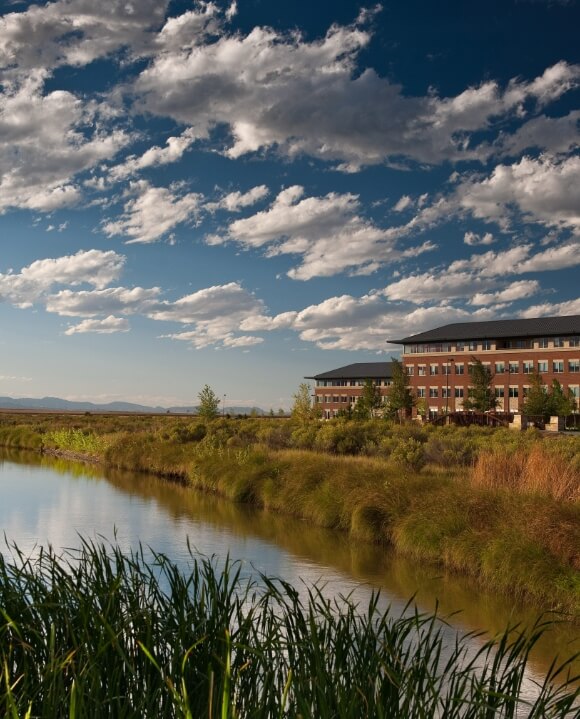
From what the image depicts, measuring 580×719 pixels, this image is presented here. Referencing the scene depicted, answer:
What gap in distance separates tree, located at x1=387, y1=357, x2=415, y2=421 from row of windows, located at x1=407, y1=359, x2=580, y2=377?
4.57 m

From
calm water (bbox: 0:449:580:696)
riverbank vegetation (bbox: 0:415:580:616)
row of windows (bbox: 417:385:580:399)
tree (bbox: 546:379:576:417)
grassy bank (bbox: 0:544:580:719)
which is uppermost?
row of windows (bbox: 417:385:580:399)

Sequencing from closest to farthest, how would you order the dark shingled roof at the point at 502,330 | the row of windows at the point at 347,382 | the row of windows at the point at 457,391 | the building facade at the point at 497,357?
1. the row of windows at the point at 457,391
2. the building facade at the point at 497,357
3. the dark shingled roof at the point at 502,330
4. the row of windows at the point at 347,382

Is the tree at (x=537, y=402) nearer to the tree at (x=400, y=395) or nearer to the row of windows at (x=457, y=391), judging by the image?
the row of windows at (x=457, y=391)

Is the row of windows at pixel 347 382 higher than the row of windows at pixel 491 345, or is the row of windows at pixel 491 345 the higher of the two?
the row of windows at pixel 491 345

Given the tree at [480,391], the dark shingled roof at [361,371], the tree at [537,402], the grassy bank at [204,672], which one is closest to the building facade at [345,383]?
the dark shingled roof at [361,371]

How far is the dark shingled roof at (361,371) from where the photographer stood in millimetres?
114494

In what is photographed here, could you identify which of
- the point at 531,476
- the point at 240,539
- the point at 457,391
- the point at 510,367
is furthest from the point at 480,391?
the point at 240,539

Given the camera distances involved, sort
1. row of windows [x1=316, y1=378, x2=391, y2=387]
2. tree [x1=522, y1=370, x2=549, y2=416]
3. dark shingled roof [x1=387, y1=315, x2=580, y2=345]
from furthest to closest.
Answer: row of windows [x1=316, y1=378, x2=391, y2=387] → dark shingled roof [x1=387, y1=315, x2=580, y2=345] → tree [x1=522, y1=370, x2=549, y2=416]

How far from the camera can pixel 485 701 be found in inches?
181

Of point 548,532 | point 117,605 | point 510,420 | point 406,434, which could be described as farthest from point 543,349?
point 117,605

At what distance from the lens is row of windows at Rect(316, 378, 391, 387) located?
373 ft

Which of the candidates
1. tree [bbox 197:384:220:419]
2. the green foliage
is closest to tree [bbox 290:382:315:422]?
tree [bbox 197:384:220:419]

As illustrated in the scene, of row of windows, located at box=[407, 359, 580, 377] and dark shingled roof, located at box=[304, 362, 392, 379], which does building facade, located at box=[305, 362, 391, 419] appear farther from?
row of windows, located at box=[407, 359, 580, 377]

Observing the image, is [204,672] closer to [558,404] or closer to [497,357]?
[558,404]
